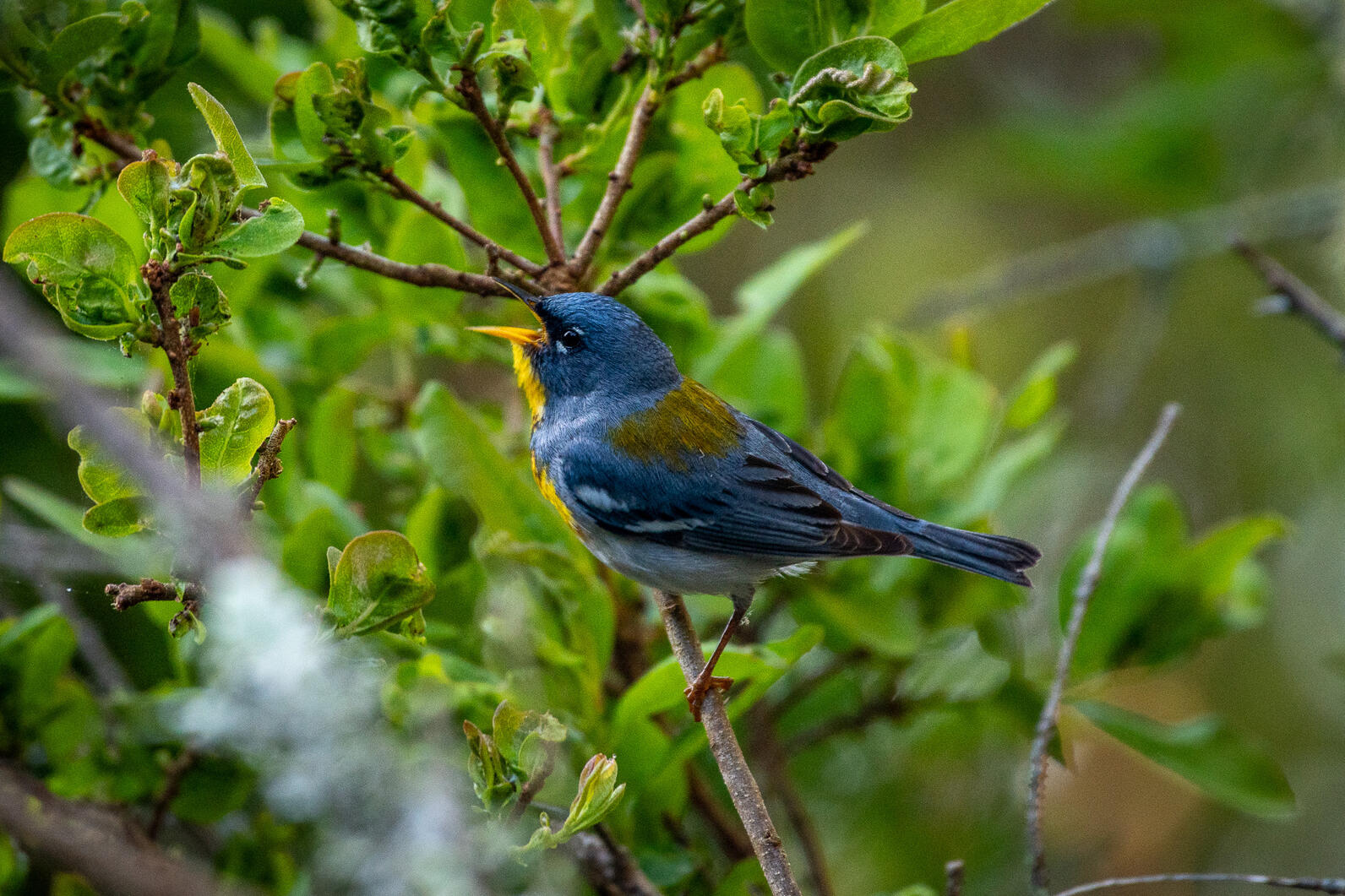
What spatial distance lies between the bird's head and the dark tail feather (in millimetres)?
617

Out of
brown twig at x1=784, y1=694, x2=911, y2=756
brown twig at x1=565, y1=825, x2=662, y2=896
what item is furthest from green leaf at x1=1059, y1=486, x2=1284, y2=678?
brown twig at x1=565, y1=825, x2=662, y2=896

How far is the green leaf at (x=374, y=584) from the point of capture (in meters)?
1.22

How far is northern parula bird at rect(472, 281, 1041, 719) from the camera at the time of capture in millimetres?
2082

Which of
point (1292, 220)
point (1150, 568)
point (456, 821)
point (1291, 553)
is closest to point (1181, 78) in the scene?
point (1292, 220)

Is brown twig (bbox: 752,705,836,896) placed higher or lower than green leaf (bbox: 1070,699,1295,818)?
higher

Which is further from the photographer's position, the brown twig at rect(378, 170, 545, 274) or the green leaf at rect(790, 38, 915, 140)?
the brown twig at rect(378, 170, 545, 274)

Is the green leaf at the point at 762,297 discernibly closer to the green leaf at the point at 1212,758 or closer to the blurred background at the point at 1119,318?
the blurred background at the point at 1119,318

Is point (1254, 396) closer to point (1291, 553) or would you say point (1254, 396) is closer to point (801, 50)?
point (1291, 553)

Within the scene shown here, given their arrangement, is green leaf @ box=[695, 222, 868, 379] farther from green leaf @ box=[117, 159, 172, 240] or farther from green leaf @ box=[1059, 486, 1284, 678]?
green leaf @ box=[117, 159, 172, 240]

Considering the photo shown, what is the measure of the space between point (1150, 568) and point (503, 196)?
1454 mm

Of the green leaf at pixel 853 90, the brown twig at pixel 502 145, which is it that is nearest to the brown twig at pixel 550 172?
the brown twig at pixel 502 145

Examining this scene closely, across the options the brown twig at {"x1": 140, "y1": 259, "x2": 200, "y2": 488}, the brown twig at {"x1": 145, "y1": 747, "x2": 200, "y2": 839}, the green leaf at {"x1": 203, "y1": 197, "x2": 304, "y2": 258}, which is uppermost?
the green leaf at {"x1": 203, "y1": 197, "x2": 304, "y2": 258}

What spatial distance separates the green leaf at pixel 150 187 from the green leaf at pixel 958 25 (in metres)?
0.95

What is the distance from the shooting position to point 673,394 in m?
2.30
